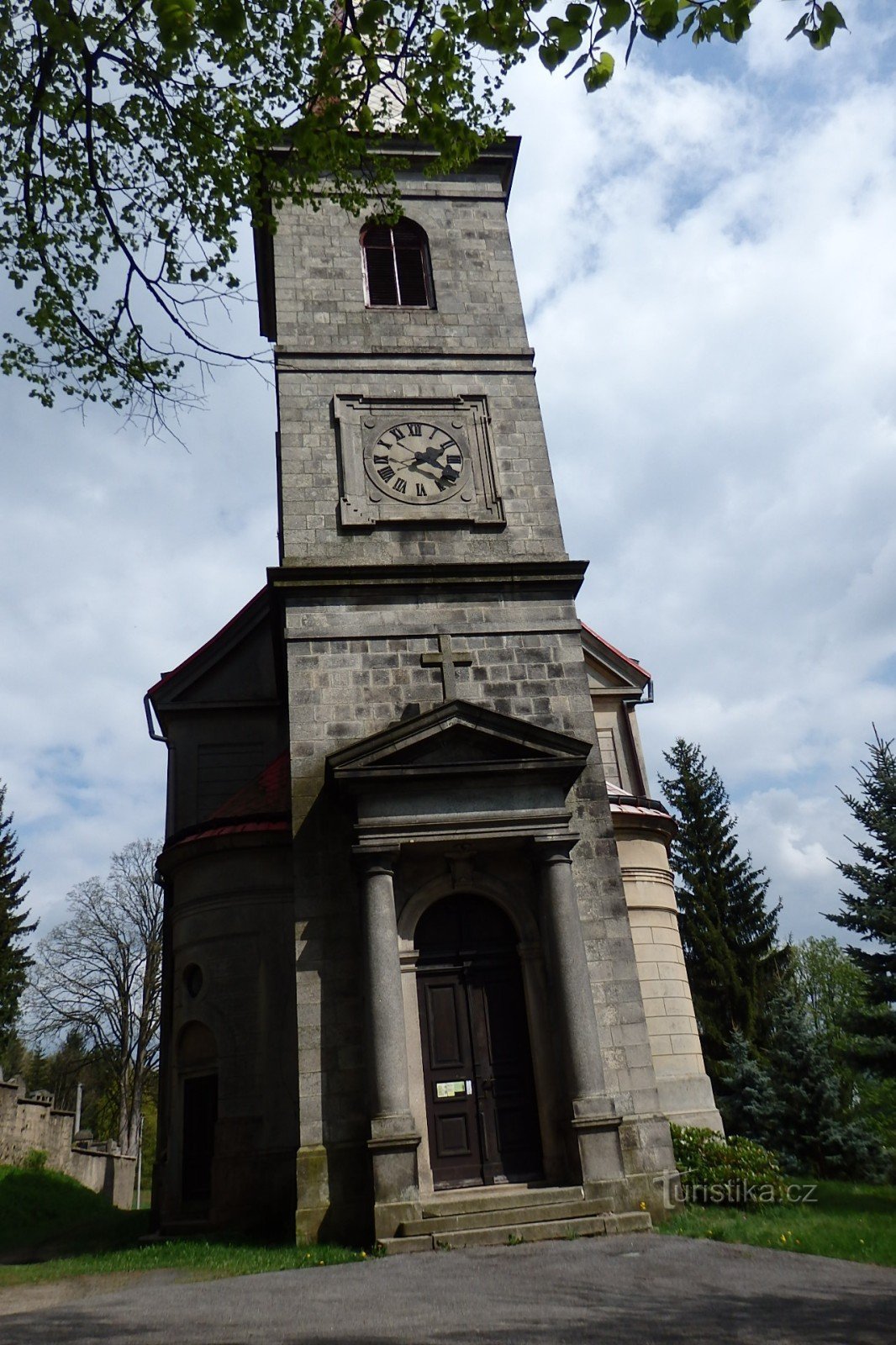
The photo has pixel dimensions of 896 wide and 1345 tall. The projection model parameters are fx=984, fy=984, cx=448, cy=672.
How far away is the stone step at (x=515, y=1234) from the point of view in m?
9.88

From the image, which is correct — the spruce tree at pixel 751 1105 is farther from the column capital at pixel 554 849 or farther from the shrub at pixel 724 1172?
the column capital at pixel 554 849

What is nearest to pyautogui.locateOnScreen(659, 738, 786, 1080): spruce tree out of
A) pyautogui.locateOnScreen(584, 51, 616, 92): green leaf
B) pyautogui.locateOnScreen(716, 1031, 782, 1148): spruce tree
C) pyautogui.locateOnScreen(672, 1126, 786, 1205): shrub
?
pyautogui.locateOnScreen(716, 1031, 782, 1148): spruce tree

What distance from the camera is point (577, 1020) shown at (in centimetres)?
1142

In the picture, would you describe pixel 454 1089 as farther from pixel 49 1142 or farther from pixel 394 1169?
pixel 49 1142

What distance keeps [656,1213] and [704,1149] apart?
1.38m

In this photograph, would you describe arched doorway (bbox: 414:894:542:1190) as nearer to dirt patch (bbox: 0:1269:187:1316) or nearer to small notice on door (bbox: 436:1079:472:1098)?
small notice on door (bbox: 436:1079:472:1098)

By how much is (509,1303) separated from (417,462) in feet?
37.8

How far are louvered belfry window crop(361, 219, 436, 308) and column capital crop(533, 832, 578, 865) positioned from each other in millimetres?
9808

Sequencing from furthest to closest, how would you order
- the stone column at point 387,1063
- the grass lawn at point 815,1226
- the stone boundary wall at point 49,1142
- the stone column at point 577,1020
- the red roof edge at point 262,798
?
the stone boundary wall at point 49,1142
the red roof edge at point 262,798
the stone column at point 577,1020
the stone column at point 387,1063
the grass lawn at point 815,1226

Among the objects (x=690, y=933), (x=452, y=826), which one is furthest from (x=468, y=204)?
(x=690, y=933)

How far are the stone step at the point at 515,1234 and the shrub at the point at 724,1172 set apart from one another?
152 cm

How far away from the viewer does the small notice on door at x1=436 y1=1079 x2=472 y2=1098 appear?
11688 mm

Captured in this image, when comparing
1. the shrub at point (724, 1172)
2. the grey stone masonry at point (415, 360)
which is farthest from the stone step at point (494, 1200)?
the grey stone masonry at point (415, 360)

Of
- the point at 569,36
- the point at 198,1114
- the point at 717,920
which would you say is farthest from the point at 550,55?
the point at 717,920
